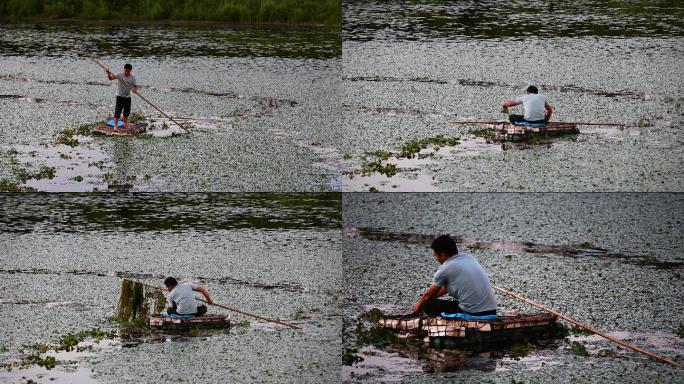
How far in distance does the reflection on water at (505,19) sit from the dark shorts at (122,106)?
6.15 feet

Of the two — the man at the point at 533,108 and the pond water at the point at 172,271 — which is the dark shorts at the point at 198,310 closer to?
the pond water at the point at 172,271

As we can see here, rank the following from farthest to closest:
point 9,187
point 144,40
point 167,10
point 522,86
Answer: point 144,40, point 167,10, point 522,86, point 9,187

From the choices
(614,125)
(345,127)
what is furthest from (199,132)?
(614,125)

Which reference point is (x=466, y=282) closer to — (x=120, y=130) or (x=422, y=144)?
(x=422, y=144)

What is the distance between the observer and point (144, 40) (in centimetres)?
1204

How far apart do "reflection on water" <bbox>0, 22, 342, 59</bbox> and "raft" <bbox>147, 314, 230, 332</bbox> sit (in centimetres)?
388

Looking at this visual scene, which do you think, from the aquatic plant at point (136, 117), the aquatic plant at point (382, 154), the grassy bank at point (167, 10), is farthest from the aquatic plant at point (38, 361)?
the grassy bank at point (167, 10)

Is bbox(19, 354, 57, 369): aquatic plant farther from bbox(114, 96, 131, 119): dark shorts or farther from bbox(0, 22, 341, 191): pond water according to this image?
bbox(114, 96, 131, 119): dark shorts

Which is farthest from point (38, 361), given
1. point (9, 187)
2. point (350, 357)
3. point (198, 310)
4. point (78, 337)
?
point (9, 187)

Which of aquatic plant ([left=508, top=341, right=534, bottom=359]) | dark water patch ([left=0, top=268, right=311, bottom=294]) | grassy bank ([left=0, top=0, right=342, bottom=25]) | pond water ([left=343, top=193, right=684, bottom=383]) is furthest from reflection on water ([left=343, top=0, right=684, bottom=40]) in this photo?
aquatic plant ([left=508, top=341, right=534, bottom=359])

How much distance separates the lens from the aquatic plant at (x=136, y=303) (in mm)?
8617

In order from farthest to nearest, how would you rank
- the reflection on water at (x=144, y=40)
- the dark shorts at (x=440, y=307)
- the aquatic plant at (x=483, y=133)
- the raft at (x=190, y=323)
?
the reflection on water at (x=144, y=40) < the aquatic plant at (x=483, y=133) < the raft at (x=190, y=323) < the dark shorts at (x=440, y=307)

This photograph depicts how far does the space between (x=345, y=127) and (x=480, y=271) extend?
3.34 m

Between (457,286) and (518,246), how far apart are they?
1885 mm
